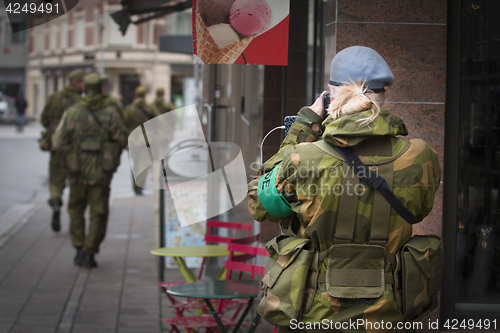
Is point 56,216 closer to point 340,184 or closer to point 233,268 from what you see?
point 233,268

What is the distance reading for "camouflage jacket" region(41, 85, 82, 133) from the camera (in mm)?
7820

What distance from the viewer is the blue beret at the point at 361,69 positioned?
7.04 ft

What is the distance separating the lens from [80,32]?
43938mm

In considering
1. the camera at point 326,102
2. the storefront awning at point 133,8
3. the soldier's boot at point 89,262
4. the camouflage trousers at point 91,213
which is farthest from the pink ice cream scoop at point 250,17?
the soldier's boot at point 89,262

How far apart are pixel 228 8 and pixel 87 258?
4309 mm

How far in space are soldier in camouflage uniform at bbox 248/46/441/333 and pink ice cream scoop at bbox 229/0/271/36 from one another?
0.94m

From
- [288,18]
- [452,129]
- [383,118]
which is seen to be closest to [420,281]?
[383,118]

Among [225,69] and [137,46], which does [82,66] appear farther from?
[225,69]

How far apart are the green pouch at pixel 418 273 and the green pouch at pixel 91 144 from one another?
4.71 m

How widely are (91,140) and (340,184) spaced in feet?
15.6
